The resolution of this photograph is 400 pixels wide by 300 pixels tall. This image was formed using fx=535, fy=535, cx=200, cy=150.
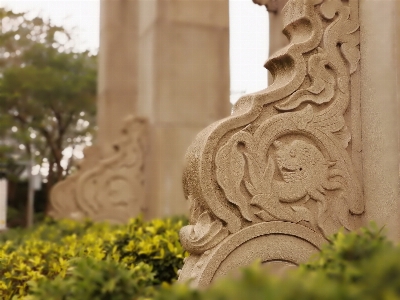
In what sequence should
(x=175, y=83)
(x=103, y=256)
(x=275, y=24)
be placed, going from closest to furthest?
(x=103, y=256) → (x=275, y=24) → (x=175, y=83)

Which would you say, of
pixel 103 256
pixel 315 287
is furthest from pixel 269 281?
pixel 103 256

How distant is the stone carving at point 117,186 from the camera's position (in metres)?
10.1

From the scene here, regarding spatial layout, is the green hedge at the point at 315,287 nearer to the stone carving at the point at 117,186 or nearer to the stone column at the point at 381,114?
the stone column at the point at 381,114

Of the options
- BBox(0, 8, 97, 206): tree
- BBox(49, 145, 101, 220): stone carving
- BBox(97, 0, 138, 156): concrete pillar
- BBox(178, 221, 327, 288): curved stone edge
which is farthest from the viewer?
BBox(0, 8, 97, 206): tree

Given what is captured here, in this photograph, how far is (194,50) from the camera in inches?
365

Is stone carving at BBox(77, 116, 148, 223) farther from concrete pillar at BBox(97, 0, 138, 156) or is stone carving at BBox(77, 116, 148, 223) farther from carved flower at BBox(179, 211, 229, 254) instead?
carved flower at BBox(179, 211, 229, 254)

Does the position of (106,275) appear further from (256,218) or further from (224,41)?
(224,41)

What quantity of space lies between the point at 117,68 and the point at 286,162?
861cm

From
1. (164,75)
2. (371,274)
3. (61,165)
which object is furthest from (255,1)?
(61,165)

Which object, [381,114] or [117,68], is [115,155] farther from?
[381,114]

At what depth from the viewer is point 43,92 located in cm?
1402

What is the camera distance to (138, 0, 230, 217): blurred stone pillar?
903 cm

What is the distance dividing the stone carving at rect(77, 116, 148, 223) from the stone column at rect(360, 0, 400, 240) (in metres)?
6.21

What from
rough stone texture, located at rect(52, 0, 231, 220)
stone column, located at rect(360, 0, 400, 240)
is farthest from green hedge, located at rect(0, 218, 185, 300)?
rough stone texture, located at rect(52, 0, 231, 220)
